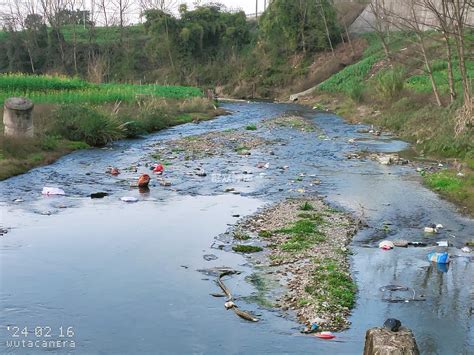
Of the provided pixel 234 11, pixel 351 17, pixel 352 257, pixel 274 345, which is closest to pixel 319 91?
pixel 351 17

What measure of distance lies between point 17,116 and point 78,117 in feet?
10.5

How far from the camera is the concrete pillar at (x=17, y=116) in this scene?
55.3 ft

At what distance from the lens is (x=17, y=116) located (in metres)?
16.9

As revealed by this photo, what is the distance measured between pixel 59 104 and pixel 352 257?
592 inches

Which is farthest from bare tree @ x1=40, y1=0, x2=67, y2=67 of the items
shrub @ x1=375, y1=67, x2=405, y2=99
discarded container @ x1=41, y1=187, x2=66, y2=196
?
discarded container @ x1=41, y1=187, x2=66, y2=196

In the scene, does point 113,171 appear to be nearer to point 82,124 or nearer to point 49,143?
point 49,143

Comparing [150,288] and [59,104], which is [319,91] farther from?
[150,288]

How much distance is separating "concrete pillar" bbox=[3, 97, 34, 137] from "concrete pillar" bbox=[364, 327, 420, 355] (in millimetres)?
14351

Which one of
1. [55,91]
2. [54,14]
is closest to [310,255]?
[55,91]

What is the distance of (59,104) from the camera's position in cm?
2130

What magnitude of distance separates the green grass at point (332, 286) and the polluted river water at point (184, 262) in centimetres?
16

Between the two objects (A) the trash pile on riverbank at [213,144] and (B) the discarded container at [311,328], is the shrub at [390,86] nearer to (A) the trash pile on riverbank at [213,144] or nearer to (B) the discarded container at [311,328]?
(A) the trash pile on riverbank at [213,144]

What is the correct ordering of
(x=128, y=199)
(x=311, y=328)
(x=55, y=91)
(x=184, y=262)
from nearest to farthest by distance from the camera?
(x=311, y=328) < (x=184, y=262) < (x=128, y=199) < (x=55, y=91)

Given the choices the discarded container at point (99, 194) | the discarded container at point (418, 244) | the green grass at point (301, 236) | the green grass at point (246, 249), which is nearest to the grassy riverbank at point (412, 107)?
the discarded container at point (418, 244)
